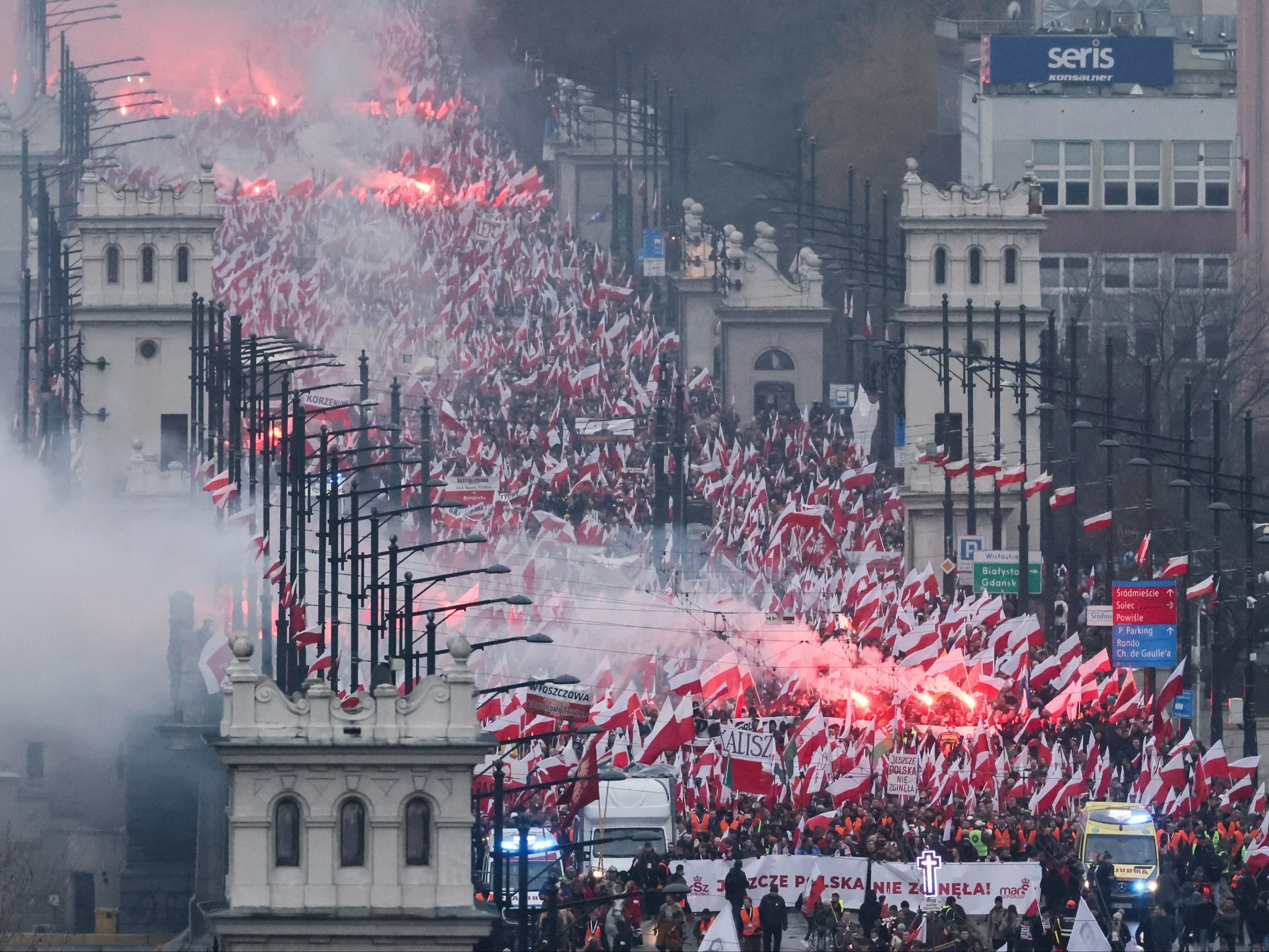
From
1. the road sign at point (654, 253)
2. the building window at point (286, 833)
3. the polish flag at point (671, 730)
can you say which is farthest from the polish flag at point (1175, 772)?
the road sign at point (654, 253)

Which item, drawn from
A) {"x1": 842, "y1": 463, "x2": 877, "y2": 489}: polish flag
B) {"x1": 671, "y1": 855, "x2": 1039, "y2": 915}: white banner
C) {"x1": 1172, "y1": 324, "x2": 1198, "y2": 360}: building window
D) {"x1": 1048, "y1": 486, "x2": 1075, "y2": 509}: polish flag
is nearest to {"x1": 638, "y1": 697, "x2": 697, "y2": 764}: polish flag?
{"x1": 671, "y1": 855, "x2": 1039, "y2": 915}: white banner

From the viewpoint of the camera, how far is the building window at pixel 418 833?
54.2m

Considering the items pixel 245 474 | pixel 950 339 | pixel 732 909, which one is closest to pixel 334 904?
pixel 732 909

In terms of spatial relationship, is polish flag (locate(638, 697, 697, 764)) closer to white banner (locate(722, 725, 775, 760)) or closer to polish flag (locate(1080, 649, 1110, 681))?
white banner (locate(722, 725, 775, 760))

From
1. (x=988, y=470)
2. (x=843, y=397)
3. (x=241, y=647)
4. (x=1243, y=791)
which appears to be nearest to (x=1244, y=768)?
(x=1243, y=791)

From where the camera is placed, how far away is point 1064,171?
132875 mm

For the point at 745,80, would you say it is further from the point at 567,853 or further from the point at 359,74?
the point at 567,853

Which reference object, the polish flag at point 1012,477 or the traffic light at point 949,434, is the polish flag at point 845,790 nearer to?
the polish flag at point 1012,477

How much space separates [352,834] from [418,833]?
0.86 meters

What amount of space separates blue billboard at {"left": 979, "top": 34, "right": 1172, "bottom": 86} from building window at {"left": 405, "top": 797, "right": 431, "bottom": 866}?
80.8m

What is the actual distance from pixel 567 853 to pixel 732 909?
3.90 meters

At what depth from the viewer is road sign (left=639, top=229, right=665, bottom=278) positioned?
396 feet

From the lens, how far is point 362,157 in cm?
16025

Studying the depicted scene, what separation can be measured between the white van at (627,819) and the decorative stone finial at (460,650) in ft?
23.6
